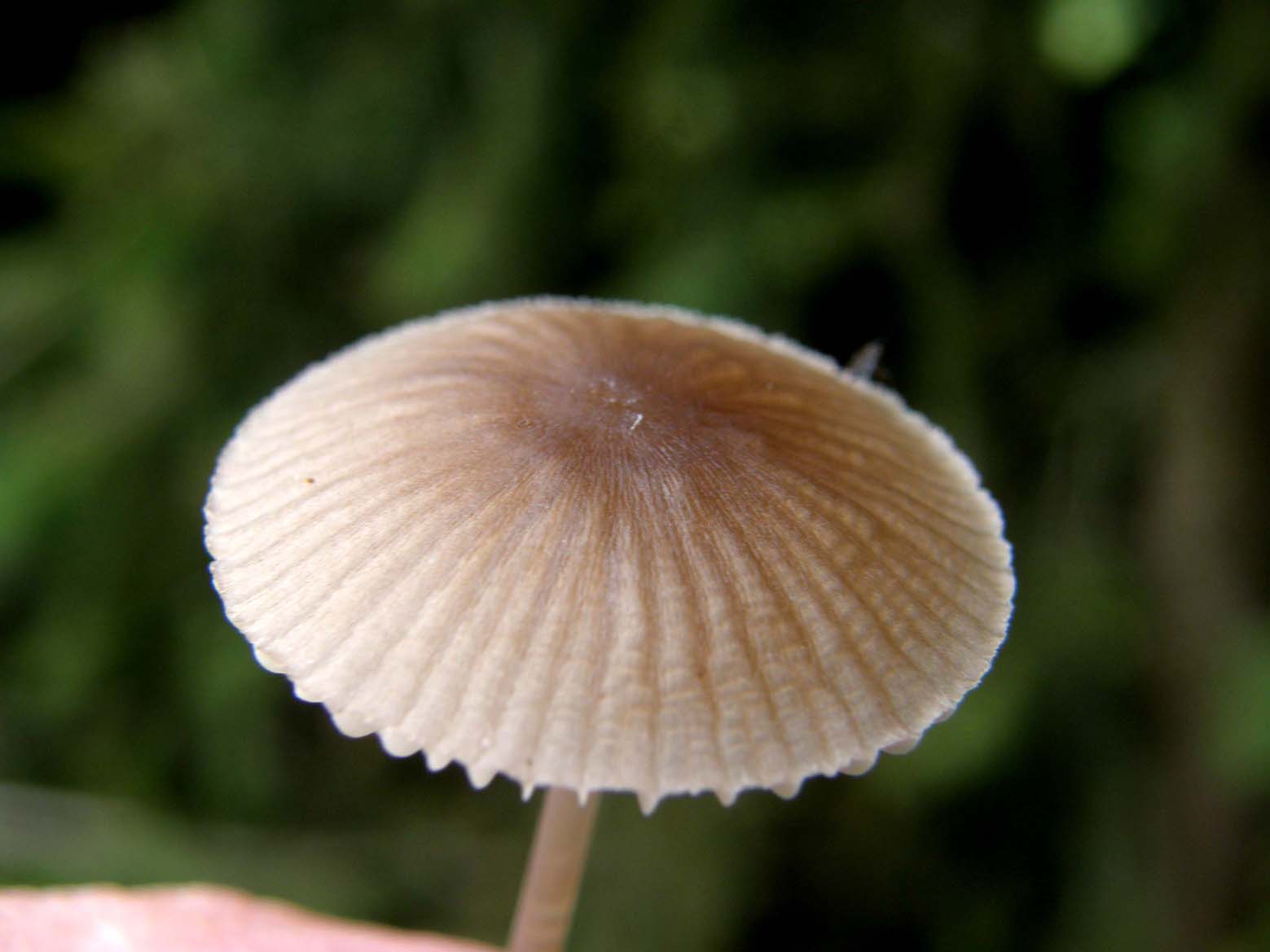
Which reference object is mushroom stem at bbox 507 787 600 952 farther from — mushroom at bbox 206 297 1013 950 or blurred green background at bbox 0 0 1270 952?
blurred green background at bbox 0 0 1270 952

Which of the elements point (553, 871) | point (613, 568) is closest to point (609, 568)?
point (613, 568)

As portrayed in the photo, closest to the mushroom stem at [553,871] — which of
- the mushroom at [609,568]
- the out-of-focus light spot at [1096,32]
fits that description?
the mushroom at [609,568]

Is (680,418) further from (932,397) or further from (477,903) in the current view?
(477,903)

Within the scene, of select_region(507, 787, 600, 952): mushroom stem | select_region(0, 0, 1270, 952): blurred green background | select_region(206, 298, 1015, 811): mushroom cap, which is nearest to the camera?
select_region(206, 298, 1015, 811): mushroom cap

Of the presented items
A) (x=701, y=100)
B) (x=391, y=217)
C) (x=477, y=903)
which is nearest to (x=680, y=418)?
(x=701, y=100)

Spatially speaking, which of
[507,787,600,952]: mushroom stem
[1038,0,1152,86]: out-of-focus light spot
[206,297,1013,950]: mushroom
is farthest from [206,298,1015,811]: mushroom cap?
[1038,0,1152,86]: out-of-focus light spot

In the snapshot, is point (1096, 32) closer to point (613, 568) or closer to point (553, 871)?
point (613, 568)

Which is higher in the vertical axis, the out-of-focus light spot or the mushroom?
the out-of-focus light spot

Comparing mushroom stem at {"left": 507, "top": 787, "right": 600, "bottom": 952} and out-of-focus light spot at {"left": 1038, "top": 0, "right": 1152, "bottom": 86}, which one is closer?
mushroom stem at {"left": 507, "top": 787, "right": 600, "bottom": 952}
